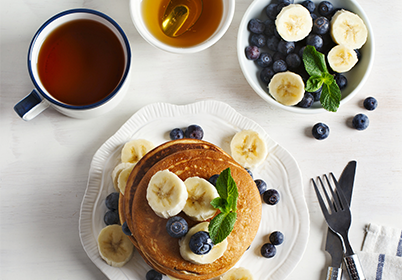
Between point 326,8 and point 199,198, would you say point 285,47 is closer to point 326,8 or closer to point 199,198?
point 326,8

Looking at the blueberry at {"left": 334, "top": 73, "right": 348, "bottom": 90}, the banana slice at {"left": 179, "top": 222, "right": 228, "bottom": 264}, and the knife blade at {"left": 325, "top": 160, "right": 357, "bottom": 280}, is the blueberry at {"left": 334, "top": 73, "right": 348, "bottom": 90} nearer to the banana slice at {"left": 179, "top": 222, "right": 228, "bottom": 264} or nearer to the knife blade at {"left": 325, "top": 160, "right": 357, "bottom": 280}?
the knife blade at {"left": 325, "top": 160, "right": 357, "bottom": 280}

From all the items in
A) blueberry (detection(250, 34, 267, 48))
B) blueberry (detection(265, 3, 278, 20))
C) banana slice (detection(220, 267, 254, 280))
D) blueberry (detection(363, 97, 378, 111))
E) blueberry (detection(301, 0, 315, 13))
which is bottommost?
banana slice (detection(220, 267, 254, 280))

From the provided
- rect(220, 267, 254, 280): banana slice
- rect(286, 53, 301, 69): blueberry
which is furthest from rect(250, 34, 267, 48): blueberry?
rect(220, 267, 254, 280): banana slice

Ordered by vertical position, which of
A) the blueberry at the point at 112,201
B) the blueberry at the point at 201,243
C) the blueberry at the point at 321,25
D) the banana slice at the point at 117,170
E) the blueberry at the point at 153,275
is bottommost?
the blueberry at the point at 153,275

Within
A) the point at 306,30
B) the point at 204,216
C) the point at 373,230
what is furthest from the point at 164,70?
the point at 373,230

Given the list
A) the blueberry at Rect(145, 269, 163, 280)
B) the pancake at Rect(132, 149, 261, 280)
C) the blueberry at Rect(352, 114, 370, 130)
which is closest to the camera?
the pancake at Rect(132, 149, 261, 280)

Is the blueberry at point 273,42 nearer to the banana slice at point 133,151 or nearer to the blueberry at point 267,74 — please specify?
the blueberry at point 267,74

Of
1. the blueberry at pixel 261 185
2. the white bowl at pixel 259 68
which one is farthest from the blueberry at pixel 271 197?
the white bowl at pixel 259 68
